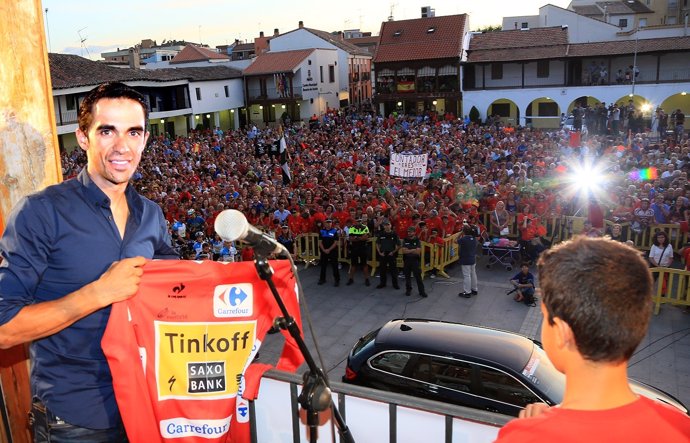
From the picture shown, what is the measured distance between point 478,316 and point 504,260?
328cm

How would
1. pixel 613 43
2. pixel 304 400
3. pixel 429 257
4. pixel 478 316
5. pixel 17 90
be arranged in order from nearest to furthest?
pixel 304 400
pixel 17 90
pixel 478 316
pixel 429 257
pixel 613 43

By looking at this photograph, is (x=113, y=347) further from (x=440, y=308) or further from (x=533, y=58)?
(x=533, y=58)

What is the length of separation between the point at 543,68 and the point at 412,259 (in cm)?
3621

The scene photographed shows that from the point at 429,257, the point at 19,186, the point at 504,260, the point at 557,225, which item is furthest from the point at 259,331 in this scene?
the point at 557,225

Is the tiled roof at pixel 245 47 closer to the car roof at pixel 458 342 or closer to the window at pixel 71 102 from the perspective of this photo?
the window at pixel 71 102

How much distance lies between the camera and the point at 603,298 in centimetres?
160

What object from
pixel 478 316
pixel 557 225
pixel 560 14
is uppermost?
pixel 560 14

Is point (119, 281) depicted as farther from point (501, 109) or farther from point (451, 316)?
point (501, 109)

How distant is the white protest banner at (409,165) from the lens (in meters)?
18.8

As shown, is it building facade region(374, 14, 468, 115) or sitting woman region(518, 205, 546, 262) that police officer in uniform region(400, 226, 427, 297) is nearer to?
sitting woman region(518, 205, 546, 262)

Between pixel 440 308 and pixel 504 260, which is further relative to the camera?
pixel 504 260

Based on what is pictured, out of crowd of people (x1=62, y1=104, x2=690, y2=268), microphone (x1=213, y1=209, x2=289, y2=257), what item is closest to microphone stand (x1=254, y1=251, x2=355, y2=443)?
microphone (x1=213, y1=209, x2=289, y2=257)

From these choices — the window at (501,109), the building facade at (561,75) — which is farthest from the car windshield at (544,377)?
the window at (501,109)

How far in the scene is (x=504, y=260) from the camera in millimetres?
14422
